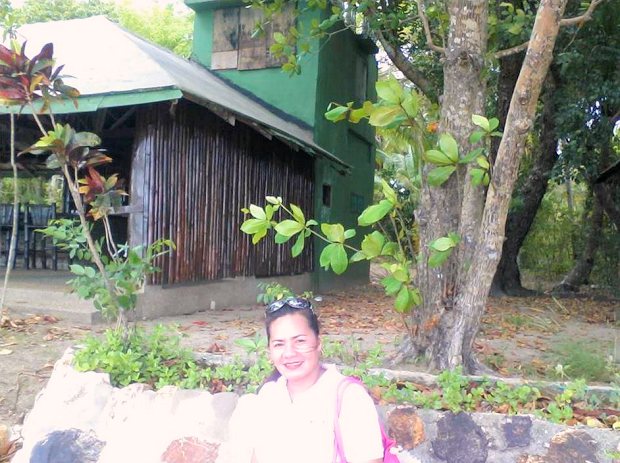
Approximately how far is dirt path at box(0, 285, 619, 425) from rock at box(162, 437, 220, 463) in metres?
1.34

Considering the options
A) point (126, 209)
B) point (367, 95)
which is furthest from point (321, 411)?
point (367, 95)

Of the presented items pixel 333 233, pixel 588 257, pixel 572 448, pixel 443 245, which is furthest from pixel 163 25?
pixel 572 448

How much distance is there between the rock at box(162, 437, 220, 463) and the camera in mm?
3242

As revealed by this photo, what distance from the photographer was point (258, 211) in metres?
3.44

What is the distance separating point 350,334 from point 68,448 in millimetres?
3598

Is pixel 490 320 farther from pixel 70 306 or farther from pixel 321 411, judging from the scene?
pixel 321 411

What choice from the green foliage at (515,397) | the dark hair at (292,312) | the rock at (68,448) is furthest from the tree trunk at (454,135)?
the rock at (68,448)

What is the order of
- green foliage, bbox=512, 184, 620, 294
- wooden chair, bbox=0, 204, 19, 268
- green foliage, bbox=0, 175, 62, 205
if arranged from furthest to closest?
green foliage, bbox=512, 184, 620, 294 → green foliage, bbox=0, 175, 62, 205 → wooden chair, bbox=0, 204, 19, 268

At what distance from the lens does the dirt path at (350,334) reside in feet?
15.5

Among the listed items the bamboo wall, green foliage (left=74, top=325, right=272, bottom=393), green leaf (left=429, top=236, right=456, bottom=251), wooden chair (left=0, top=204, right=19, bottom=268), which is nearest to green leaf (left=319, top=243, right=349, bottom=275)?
green leaf (left=429, top=236, right=456, bottom=251)

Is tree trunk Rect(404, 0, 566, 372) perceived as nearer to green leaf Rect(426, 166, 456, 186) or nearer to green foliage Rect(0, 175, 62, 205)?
green leaf Rect(426, 166, 456, 186)

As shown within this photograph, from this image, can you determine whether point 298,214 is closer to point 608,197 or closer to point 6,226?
point 6,226

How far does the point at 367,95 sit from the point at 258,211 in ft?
38.8

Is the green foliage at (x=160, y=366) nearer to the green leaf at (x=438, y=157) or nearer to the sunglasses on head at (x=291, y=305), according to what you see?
the sunglasses on head at (x=291, y=305)
